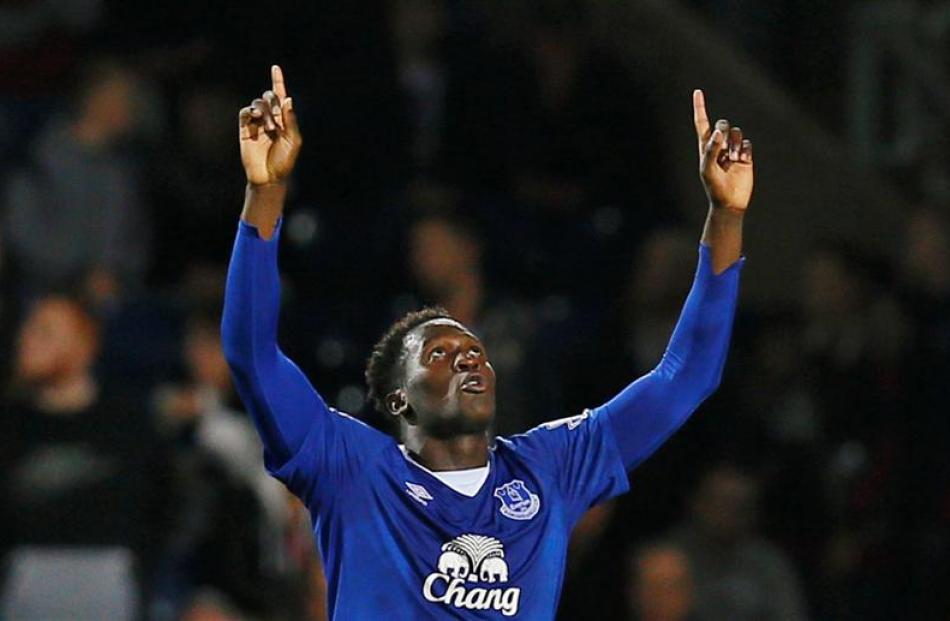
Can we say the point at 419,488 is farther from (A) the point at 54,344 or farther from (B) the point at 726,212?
(A) the point at 54,344

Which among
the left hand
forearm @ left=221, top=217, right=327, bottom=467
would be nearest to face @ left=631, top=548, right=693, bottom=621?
the left hand

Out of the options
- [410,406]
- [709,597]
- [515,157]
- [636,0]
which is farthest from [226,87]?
[410,406]

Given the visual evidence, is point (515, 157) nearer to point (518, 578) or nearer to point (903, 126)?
point (903, 126)

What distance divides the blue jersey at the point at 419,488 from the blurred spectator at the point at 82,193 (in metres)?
3.83

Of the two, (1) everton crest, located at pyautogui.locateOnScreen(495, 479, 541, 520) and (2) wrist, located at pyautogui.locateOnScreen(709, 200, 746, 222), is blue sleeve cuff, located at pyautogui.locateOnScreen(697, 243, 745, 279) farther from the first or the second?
(1) everton crest, located at pyautogui.locateOnScreen(495, 479, 541, 520)

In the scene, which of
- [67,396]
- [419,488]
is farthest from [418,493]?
[67,396]

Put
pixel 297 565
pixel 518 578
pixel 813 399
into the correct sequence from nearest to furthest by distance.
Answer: pixel 518 578, pixel 297 565, pixel 813 399

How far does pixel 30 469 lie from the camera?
675 cm

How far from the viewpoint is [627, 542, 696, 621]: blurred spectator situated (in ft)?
23.4

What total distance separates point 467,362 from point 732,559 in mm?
3410

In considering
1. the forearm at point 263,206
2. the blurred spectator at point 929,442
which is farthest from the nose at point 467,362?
the blurred spectator at point 929,442

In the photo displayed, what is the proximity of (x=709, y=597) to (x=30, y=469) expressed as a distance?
2.33 meters

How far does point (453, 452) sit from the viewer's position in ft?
14.1

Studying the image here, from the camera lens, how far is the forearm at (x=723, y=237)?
4449 mm
